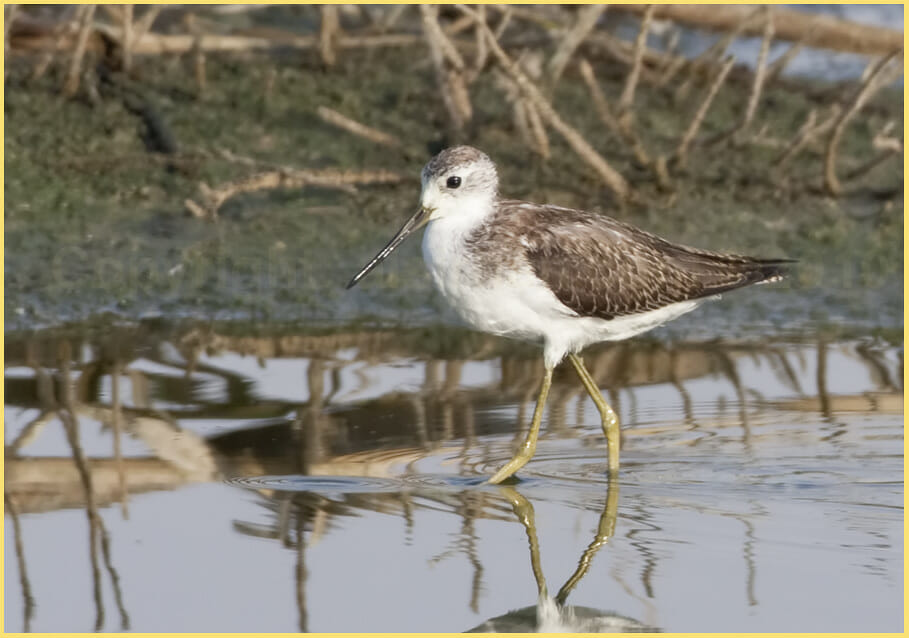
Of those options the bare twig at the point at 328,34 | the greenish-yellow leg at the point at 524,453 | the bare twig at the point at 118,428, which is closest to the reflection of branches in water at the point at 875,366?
the greenish-yellow leg at the point at 524,453

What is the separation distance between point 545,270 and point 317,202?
3.23 metres

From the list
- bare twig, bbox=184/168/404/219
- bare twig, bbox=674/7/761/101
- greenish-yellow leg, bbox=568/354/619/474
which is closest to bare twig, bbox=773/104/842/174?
bare twig, bbox=674/7/761/101

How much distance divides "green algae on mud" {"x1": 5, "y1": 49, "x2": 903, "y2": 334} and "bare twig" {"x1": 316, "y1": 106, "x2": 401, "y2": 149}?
0.39 feet

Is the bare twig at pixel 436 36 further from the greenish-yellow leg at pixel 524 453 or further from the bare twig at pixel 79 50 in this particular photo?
the greenish-yellow leg at pixel 524 453

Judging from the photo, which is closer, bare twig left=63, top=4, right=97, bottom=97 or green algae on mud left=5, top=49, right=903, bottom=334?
green algae on mud left=5, top=49, right=903, bottom=334

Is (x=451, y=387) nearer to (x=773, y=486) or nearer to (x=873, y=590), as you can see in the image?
(x=773, y=486)

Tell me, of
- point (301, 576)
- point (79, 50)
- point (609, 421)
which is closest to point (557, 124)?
point (609, 421)

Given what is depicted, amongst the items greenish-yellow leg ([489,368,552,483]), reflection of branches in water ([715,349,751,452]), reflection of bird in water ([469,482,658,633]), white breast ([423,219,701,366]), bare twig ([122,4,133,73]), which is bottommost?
reflection of bird in water ([469,482,658,633])

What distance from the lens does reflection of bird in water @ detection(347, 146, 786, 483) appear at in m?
5.63

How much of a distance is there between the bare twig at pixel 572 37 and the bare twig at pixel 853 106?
1427 mm

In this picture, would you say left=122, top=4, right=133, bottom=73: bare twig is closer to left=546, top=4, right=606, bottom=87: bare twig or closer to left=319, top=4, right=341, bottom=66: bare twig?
left=319, top=4, right=341, bottom=66: bare twig

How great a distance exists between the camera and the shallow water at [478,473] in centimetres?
466

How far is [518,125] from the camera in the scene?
8922 millimetres

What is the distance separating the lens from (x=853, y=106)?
809 cm
